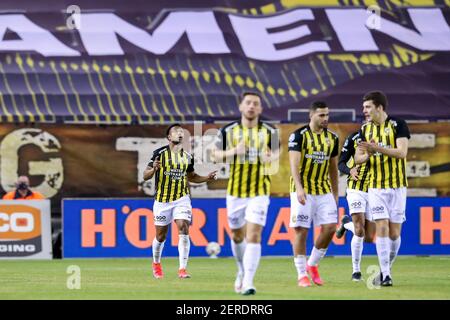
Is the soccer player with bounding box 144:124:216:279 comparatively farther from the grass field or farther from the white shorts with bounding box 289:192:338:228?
the white shorts with bounding box 289:192:338:228

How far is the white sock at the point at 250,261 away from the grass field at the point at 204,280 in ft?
0.78

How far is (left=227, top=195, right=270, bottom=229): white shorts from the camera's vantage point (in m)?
12.0

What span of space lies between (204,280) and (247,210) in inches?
129

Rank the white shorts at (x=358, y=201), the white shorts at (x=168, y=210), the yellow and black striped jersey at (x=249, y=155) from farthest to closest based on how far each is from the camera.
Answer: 1. the white shorts at (x=168, y=210)
2. the white shorts at (x=358, y=201)
3. the yellow and black striped jersey at (x=249, y=155)

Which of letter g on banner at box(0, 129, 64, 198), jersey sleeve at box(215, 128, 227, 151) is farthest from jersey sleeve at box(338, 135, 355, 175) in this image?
letter g on banner at box(0, 129, 64, 198)

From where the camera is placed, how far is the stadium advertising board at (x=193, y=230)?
69.5 feet

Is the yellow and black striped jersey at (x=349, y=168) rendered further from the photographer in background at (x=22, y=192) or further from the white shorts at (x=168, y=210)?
the photographer in background at (x=22, y=192)

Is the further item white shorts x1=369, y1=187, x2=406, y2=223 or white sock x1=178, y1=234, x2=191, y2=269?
white sock x1=178, y1=234, x2=191, y2=269

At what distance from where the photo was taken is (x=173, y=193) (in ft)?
53.0

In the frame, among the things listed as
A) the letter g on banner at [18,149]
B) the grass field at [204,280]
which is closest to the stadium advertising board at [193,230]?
the grass field at [204,280]

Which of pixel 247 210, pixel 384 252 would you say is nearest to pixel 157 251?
pixel 384 252

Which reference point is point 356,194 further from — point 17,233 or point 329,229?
point 17,233

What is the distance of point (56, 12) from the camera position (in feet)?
78.2

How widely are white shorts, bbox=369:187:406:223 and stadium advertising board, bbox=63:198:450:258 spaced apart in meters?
7.31
